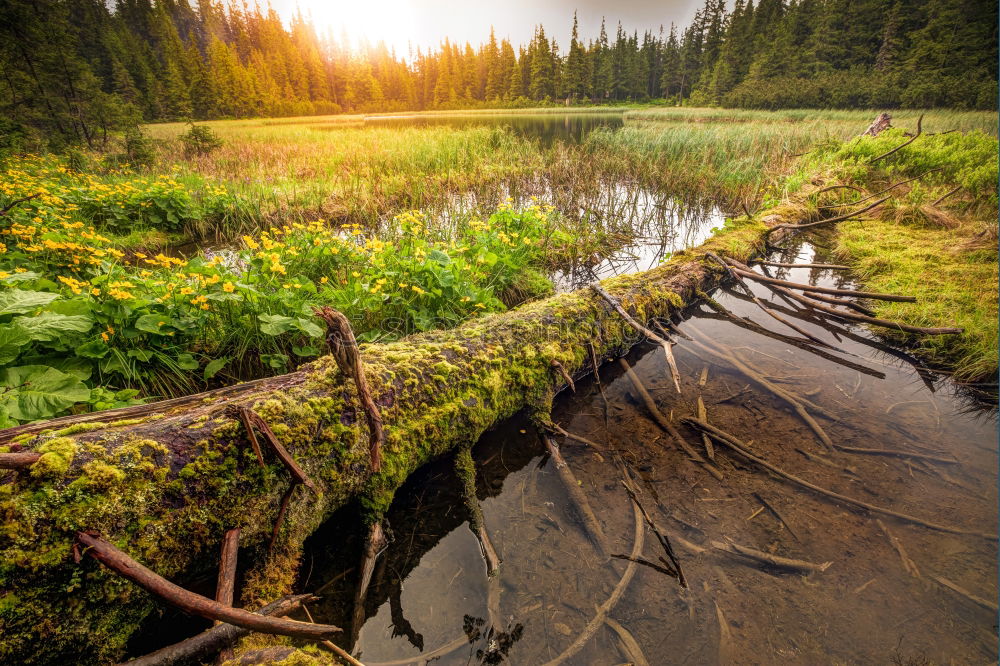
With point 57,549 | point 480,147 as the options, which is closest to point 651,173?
point 480,147

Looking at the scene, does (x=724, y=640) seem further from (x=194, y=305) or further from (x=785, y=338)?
(x=194, y=305)

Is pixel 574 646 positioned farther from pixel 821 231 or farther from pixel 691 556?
pixel 821 231

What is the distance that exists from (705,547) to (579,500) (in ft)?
2.38

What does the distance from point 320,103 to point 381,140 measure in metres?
51.5

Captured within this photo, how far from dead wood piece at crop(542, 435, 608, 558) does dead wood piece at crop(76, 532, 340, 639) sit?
4.95ft

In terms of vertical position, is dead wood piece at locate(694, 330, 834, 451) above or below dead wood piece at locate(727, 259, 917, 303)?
below

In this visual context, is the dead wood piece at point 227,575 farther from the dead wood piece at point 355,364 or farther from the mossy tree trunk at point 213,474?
the dead wood piece at point 355,364

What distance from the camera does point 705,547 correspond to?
83.0 inches

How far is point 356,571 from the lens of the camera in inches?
79.4

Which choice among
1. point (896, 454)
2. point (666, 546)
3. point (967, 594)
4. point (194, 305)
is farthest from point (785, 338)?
point (194, 305)

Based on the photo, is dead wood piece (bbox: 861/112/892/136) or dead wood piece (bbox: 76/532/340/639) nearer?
dead wood piece (bbox: 76/532/340/639)

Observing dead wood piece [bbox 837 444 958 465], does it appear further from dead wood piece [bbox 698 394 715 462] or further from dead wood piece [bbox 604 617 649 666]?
dead wood piece [bbox 604 617 649 666]

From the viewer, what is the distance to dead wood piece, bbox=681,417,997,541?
218 cm

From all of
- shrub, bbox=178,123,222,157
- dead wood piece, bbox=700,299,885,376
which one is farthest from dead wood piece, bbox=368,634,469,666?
shrub, bbox=178,123,222,157
